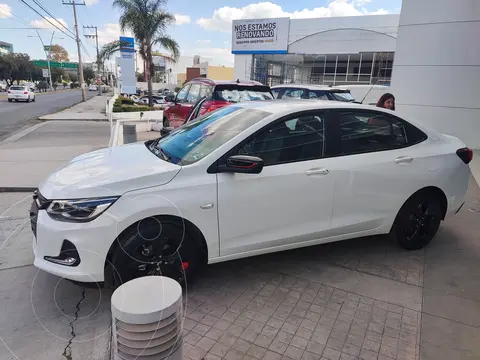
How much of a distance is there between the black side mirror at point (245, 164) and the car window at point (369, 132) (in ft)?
3.44

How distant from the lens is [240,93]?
8172mm

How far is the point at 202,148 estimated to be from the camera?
3230mm

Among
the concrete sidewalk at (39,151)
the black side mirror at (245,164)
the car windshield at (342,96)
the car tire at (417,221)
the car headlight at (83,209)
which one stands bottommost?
the concrete sidewalk at (39,151)

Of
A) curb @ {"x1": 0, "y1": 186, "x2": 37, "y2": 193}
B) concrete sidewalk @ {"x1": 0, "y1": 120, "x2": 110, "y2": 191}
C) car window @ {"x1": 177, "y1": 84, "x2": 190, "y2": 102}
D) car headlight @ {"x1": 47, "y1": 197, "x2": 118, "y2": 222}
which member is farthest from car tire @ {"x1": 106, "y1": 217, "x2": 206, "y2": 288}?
car window @ {"x1": 177, "y1": 84, "x2": 190, "y2": 102}

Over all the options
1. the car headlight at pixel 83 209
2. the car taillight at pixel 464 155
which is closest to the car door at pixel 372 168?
the car taillight at pixel 464 155

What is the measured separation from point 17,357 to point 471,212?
5791 mm

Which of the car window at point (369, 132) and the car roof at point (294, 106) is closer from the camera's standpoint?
the car roof at point (294, 106)

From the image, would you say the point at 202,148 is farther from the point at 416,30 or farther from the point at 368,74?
the point at 368,74

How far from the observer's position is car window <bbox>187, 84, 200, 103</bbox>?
9.08 metres

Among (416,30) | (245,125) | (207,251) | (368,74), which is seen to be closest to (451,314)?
(207,251)

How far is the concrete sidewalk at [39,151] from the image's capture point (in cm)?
660

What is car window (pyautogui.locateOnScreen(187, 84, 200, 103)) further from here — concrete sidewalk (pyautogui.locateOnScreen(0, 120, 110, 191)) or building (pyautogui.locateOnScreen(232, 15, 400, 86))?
building (pyautogui.locateOnScreen(232, 15, 400, 86))

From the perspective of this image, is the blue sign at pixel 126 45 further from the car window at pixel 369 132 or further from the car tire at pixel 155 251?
the car tire at pixel 155 251

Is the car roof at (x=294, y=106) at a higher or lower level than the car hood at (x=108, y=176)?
higher
